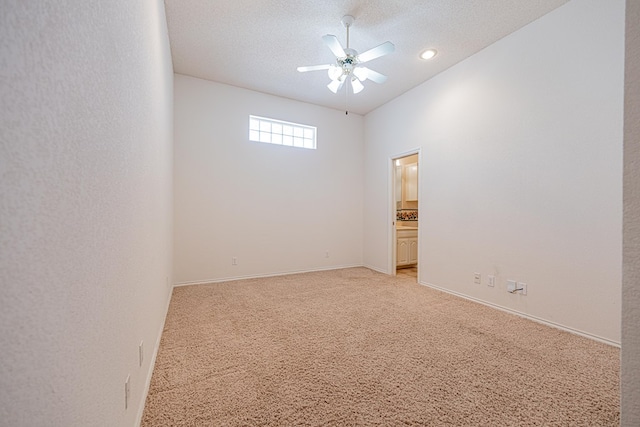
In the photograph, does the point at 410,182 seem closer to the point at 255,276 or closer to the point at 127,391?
the point at 255,276

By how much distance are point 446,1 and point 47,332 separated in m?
3.46

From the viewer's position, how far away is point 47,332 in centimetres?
51

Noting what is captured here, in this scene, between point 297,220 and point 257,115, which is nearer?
point 257,115

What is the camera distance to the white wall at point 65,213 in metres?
0.42

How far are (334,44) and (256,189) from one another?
2535mm

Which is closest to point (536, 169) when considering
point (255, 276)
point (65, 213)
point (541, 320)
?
point (541, 320)

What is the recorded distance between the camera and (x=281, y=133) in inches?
182

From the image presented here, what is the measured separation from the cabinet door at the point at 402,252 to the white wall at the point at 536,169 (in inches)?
Answer: 40.1

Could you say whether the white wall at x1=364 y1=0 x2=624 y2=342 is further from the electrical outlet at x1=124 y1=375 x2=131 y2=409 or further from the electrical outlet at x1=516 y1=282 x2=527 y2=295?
the electrical outlet at x1=124 y1=375 x2=131 y2=409

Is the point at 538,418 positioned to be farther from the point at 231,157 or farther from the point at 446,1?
the point at 231,157

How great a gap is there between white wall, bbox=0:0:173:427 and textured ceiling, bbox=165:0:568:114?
1.91 meters

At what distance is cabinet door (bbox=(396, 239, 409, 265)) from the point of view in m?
4.98

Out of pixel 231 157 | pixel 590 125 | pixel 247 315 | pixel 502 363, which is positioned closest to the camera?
pixel 502 363

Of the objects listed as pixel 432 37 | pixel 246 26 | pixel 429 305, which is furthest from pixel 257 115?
pixel 429 305
